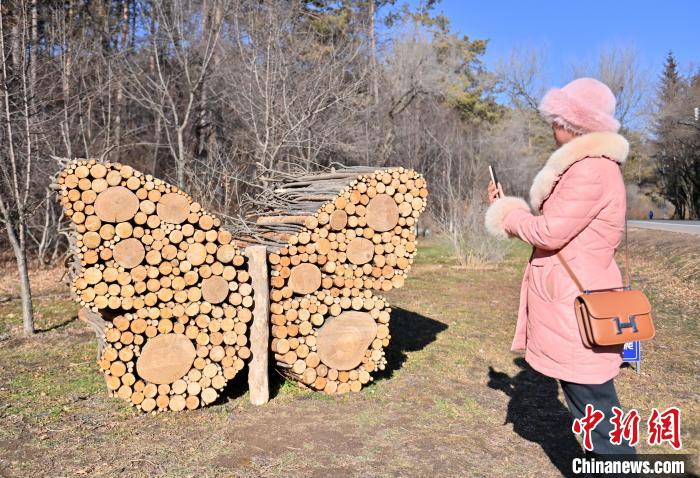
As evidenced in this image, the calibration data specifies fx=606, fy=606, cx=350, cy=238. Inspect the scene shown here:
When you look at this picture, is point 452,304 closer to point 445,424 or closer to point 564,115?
point 445,424

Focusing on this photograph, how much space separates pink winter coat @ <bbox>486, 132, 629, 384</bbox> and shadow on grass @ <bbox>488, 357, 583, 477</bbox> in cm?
123

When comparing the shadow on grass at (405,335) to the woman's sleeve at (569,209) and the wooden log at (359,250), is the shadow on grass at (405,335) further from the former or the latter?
the woman's sleeve at (569,209)

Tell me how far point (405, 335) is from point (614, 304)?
4.72m

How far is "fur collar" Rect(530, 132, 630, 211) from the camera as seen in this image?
273 centimetres

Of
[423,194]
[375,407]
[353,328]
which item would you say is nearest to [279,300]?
[353,328]

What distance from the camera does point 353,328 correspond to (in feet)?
16.3

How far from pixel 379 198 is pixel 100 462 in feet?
9.18

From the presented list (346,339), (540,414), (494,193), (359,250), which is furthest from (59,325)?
(494,193)

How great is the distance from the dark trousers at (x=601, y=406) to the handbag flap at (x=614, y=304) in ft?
1.11

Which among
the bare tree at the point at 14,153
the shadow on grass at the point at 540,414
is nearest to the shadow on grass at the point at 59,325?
the bare tree at the point at 14,153

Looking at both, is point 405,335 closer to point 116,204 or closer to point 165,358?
point 165,358

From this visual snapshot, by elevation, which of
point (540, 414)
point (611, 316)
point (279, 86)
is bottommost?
point (540, 414)

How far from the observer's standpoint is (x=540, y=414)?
4.73 metres

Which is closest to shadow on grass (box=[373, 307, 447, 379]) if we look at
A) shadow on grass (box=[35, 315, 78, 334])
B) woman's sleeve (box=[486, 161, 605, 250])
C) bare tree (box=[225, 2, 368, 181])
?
woman's sleeve (box=[486, 161, 605, 250])
